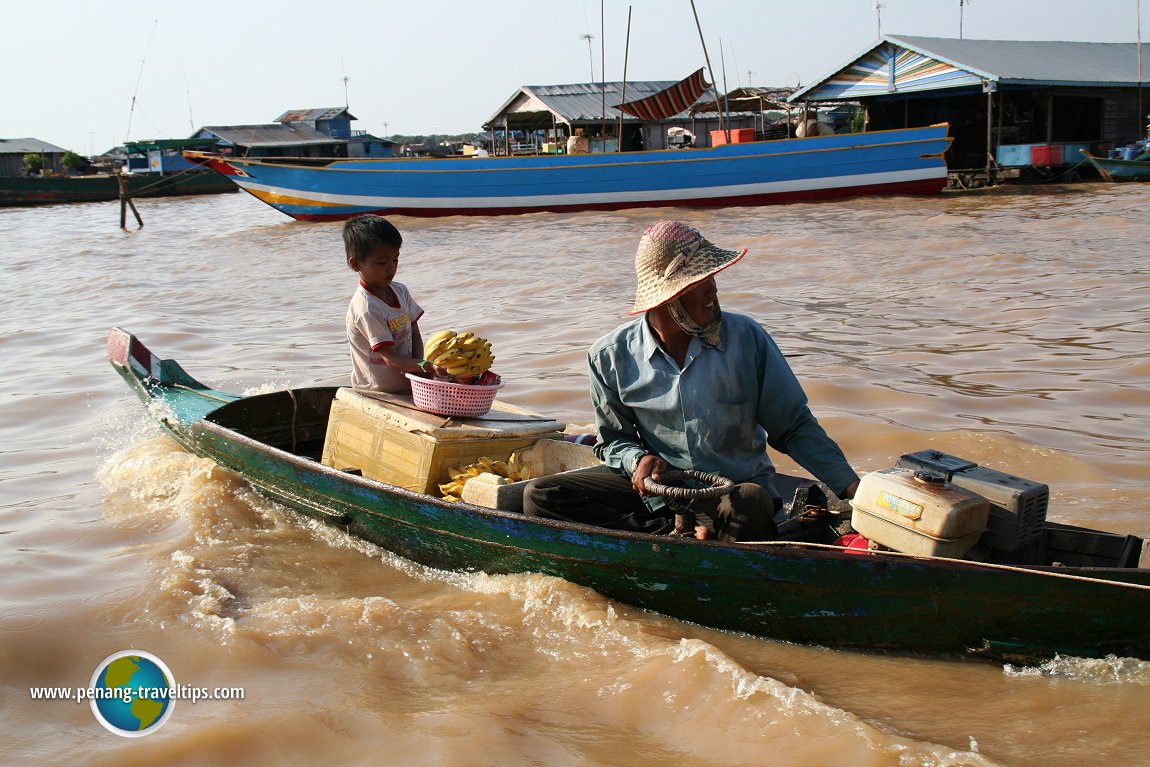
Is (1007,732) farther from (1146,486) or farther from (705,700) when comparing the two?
(1146,486)

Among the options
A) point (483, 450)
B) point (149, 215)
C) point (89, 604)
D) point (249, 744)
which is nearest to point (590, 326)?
point (483, 450)

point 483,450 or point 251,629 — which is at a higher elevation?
point 483,450

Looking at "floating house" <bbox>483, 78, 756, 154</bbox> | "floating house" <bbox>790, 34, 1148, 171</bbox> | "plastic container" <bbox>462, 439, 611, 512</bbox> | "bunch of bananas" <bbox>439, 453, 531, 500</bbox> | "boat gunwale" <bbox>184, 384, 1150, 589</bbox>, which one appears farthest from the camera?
"floating house" <bbox>483, 78, 756, 154</bbox>

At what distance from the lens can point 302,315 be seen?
35.0ft

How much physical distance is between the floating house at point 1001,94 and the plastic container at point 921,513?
59.3 ft

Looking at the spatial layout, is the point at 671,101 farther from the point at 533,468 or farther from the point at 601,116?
the point at 533,468

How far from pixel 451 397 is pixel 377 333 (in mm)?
533

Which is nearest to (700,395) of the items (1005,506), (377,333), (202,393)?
(1005,506)

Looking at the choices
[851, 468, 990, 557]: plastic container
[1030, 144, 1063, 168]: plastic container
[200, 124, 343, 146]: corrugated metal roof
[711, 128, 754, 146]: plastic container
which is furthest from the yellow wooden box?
[200, 124, 343, 146]: corrugated metal roof

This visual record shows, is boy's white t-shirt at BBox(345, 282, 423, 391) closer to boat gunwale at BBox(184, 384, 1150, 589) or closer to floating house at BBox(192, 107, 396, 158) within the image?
boat gunwale at BBox(184, 384, 1150, 589)

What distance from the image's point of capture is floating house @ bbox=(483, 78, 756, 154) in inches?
825

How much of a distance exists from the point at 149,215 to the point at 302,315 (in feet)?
66.2

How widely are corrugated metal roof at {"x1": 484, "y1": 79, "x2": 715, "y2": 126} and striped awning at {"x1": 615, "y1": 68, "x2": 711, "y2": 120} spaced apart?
77 centimetres

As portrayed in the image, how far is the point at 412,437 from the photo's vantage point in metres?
4.09
